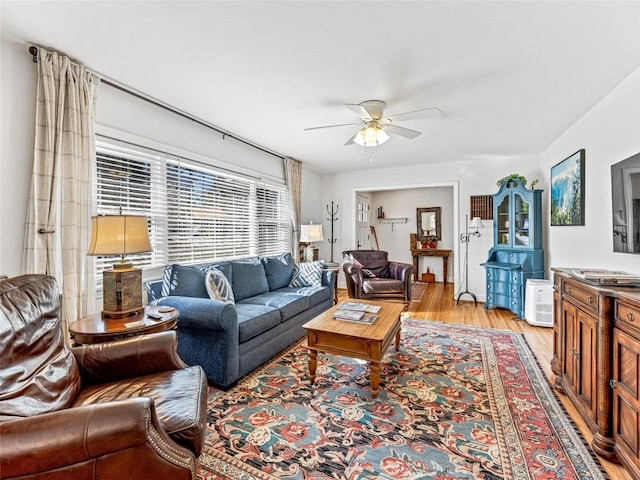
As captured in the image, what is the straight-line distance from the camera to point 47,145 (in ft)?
6.80

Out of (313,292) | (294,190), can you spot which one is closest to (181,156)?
(313,292)

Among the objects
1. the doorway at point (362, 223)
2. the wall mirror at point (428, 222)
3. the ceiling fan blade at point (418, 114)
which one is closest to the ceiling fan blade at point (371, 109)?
the ceiling fan blade at point (418, 114)

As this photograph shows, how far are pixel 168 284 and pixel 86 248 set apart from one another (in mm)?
660

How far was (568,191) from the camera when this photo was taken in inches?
133

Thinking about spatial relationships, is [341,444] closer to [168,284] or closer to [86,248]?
[168,284]

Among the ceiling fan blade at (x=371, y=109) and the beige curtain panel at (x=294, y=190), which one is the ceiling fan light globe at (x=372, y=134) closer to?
the ceiling fan blade at (x=371, y=109)

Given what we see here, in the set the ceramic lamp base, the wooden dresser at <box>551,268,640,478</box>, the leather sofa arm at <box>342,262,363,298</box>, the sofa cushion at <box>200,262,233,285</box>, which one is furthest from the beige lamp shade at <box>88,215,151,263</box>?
the leather sofa arm at <box>342,262,363,298</box>

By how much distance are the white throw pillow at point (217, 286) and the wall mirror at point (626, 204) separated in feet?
10.2

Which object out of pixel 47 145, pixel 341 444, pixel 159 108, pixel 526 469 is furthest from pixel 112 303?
pixel 526 469

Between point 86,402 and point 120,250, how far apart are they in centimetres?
95

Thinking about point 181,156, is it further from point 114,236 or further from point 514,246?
point 514,246

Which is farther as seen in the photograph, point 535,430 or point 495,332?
point 495,332

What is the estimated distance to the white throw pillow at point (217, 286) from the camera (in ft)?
8.98

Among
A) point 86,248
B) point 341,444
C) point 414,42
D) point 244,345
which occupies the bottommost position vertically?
point 341,444
